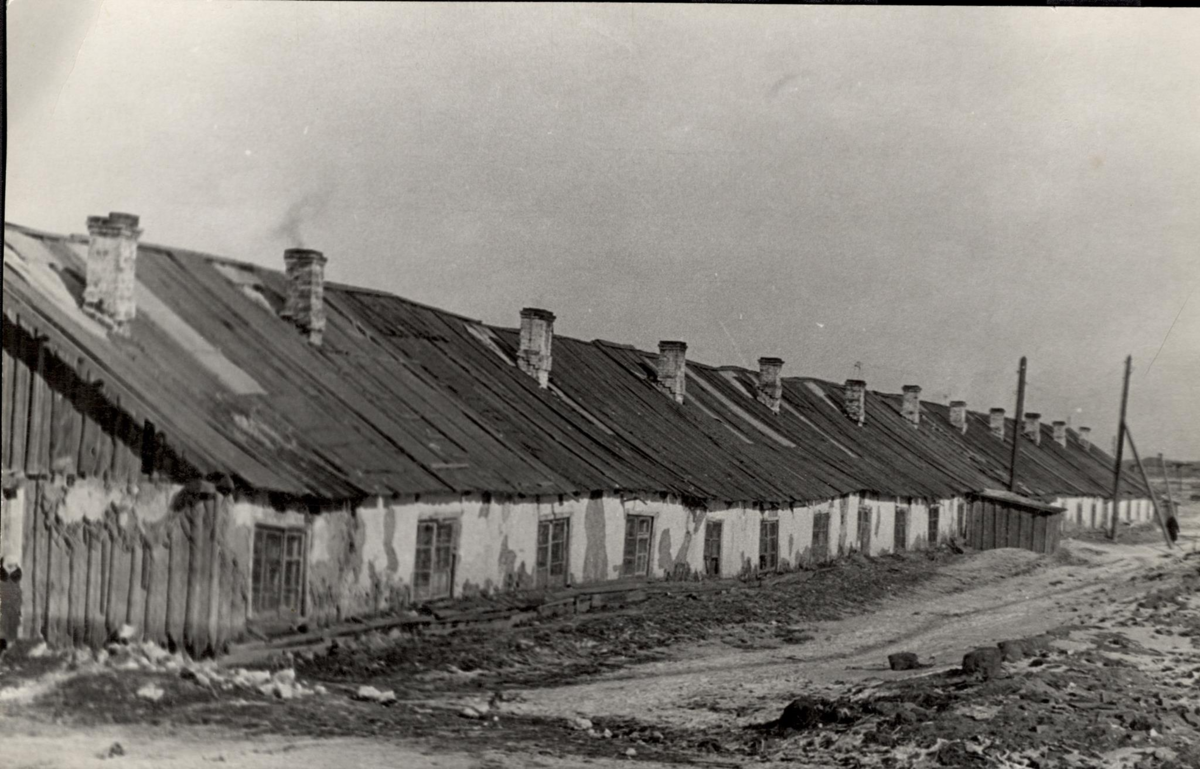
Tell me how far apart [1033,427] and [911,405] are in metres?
0.52

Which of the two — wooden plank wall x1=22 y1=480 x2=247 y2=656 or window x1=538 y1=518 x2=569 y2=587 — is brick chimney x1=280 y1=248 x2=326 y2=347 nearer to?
wooden plank wall x1=22 y1=480 x2=247 y2=656

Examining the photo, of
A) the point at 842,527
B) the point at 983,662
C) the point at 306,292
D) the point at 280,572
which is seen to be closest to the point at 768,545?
the point at 842,527

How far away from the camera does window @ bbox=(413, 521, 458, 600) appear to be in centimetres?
421

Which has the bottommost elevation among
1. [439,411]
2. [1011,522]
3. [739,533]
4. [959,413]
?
[739,533]

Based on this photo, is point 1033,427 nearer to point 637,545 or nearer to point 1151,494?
point 1151,494

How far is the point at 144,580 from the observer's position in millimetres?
4031

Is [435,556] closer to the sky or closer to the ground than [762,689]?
closer to the sky

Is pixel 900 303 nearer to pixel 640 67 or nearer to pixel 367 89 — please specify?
pixel 640 67

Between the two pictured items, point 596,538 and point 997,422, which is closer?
point 596,538

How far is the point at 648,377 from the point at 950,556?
158cm

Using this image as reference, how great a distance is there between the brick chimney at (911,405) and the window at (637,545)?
49.0 inches

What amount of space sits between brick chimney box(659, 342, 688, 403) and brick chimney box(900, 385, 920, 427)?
3.18ft

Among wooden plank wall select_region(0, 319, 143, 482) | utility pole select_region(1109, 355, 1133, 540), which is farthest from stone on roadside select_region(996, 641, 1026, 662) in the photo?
wooden plank wall select_region(0, 319, 143, 482)

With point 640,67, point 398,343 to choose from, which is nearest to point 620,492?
point 398,343
